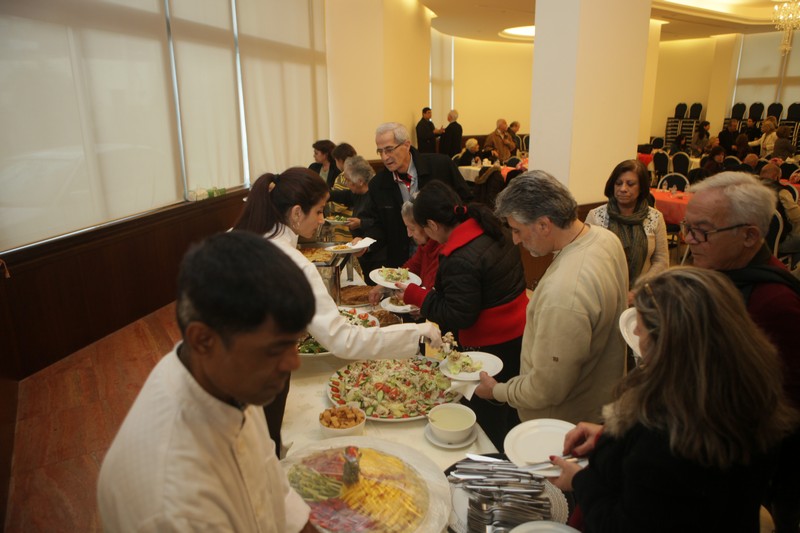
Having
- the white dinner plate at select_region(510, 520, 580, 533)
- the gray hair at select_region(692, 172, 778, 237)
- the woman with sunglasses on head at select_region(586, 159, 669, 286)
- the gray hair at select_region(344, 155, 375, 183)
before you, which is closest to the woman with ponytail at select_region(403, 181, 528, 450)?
the gray hair at select_region(692, 172, 778, 237)

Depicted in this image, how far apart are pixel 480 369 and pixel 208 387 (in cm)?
118

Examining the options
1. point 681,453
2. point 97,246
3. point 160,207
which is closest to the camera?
point 681,453

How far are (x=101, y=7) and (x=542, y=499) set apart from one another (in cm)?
462

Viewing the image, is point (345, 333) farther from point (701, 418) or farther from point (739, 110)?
point (739, 110)

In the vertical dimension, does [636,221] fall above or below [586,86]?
below

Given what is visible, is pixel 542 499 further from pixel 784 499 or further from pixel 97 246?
pixel 97 246

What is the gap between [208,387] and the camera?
30.0 inches

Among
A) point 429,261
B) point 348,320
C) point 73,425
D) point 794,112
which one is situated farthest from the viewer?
point 794,112

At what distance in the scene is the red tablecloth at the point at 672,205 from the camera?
5.41 meters

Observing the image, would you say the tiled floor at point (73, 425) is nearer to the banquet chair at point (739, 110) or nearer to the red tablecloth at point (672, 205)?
the red tablecloth at point (672, 205)

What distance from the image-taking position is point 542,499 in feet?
3.94

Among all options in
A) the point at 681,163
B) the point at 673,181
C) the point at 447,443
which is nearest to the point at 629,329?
the point at 447,443

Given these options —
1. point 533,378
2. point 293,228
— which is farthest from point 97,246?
point 533,378

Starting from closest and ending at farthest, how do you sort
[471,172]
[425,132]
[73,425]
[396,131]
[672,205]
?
[73,425], [396,131], [672,205], [471,172], [425,132]
